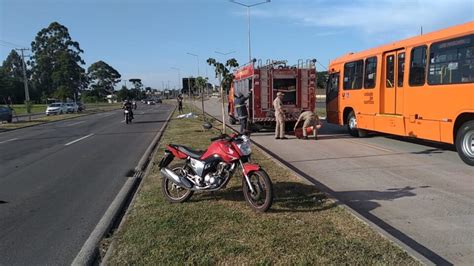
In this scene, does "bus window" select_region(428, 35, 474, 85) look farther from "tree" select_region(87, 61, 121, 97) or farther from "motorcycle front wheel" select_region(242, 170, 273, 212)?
"tree" select_region(87, 61, 121, 97)

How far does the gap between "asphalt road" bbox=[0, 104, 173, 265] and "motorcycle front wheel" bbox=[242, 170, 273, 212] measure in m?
2.23

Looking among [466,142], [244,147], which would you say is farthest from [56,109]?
[244,147]

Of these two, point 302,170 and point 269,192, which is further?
point 302,170

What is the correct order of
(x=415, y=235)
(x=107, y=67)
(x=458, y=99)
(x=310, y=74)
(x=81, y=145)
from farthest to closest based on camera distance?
(x=107, y=67) < (x=310, y=74) < (x=81, y=145) < (x=458, y=99) < (x=415, y=235)

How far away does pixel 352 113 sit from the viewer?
17.0 m

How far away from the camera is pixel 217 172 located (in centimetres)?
684

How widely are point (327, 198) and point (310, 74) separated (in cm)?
1237

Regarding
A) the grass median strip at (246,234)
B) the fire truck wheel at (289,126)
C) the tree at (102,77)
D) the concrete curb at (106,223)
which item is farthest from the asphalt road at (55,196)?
the tree at (102,77)

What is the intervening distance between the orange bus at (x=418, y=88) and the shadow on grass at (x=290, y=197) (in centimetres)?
487

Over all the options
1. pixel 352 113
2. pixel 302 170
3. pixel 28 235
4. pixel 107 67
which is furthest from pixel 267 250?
pixel 107 67

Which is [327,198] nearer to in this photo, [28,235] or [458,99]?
[28,235]

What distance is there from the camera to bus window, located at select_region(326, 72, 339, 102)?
18.3 m

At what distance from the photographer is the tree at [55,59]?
11500 centimetres

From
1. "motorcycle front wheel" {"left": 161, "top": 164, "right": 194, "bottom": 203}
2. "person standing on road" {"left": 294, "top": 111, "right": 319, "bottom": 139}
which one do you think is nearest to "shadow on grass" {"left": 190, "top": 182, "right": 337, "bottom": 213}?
"motorcycle front wheel" {"left": 161, "top": 164, "right": 194, "bottom": 203}
